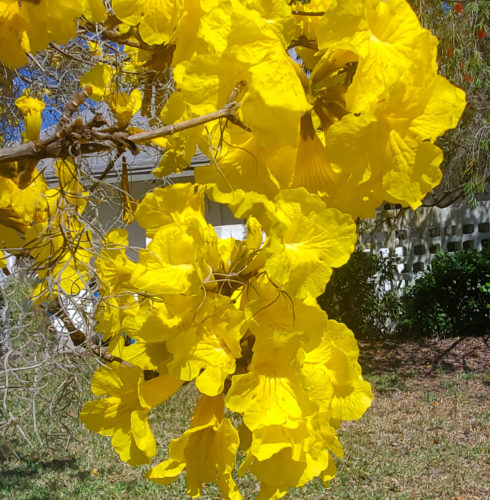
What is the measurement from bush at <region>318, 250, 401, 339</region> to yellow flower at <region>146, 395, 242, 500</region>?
740 centimetres

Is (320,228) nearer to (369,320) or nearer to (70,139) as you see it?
(70,139)

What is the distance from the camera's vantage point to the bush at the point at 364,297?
8.33 metres

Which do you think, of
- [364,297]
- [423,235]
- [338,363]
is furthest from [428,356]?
[338,363]

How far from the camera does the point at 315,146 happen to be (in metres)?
0.66

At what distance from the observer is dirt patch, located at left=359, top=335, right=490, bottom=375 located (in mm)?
7203

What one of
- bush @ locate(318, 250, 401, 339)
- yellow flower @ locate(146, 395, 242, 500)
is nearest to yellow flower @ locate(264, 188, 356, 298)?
yellow flower @ locate(146, 395, 242, 500)

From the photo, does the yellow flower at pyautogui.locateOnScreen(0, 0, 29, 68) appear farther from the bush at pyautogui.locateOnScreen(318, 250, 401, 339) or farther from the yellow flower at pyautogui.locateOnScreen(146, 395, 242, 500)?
the bush at pyautogui.locateOnScreen(318, 250, 401, 339)

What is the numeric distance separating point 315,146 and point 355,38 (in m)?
0.13

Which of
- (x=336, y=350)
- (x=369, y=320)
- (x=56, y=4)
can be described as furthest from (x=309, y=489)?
(x=369, y=320)

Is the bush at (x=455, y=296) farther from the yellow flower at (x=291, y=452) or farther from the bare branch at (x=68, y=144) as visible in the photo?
the bare branch at (x=68, y=144)

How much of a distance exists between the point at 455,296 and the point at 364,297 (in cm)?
119

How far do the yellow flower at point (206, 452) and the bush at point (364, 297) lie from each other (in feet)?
24.3

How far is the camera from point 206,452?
0.75 metres

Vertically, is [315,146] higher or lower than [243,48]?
lower
